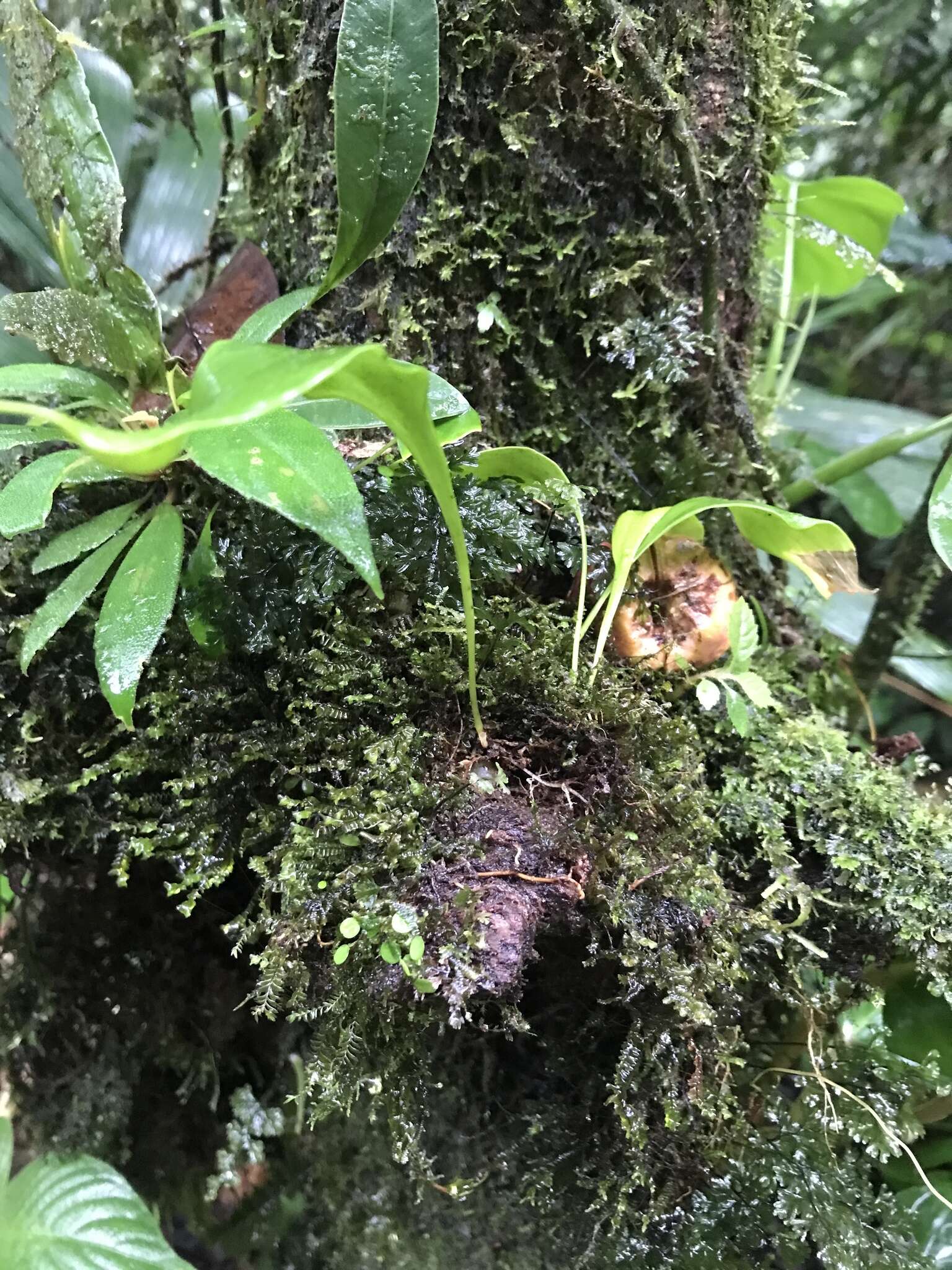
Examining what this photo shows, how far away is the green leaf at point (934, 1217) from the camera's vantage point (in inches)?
31.0

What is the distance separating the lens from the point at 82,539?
628 mm

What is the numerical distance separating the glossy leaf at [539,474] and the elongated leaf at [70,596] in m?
0.32

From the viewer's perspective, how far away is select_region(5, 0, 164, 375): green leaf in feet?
2.23

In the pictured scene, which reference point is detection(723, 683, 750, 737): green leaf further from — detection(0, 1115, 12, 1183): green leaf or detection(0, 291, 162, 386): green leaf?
detection(0, 1115, 12, 1183): green leaf

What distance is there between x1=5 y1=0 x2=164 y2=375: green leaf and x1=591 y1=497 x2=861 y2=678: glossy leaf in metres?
0.49

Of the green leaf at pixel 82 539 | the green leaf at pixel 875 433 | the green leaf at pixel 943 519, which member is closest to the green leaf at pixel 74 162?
the green leaf at pixel 82 539

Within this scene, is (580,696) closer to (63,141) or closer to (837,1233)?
(837,1233)

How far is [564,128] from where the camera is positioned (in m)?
0.74

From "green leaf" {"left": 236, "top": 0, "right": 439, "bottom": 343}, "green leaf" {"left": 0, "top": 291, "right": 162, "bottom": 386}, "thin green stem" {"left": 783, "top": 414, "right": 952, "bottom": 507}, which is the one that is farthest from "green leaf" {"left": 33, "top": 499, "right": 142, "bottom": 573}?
"thin green stem" {"left": 783, "top": 414, "right": 952, "bottom": 507}

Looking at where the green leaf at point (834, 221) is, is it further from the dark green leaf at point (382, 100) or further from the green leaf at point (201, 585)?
the green leaf at point (201, 585)

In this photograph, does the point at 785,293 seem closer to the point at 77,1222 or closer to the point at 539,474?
the point at 539,474


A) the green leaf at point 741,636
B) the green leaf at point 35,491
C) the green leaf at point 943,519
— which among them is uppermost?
the green leaf at point 943,519

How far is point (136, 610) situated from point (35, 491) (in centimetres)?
12

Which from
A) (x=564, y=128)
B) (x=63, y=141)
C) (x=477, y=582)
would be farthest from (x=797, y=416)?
(x=63, y=141)
